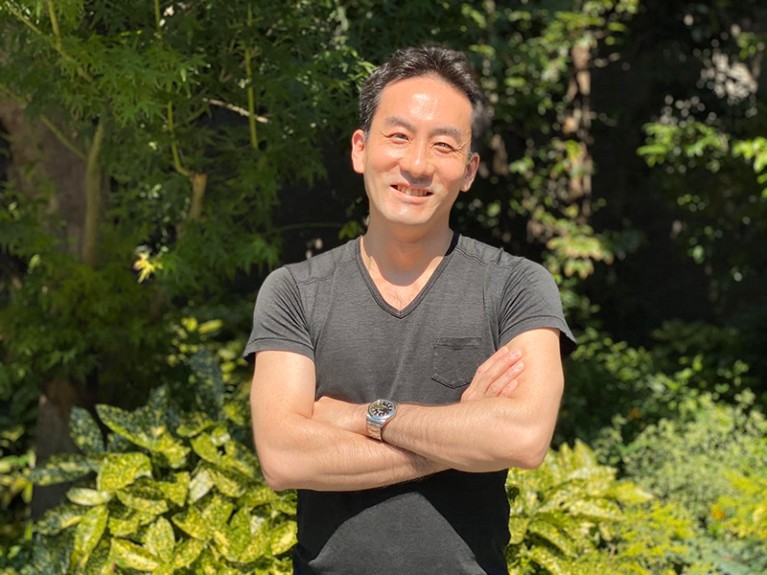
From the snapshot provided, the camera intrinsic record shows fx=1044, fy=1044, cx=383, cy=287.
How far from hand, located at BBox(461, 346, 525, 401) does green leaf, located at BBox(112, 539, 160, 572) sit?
1.92 metres

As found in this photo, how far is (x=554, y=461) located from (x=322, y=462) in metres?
2.34

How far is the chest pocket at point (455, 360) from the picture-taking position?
7.61 feet

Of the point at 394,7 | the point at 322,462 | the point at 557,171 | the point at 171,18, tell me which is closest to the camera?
the point at 322,462

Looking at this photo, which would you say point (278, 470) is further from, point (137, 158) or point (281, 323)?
point (137, 158)

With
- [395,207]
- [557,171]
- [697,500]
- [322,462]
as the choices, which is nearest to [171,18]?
[395,207]


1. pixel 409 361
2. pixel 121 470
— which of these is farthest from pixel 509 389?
pixel 121 470

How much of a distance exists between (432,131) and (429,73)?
5.7 inches

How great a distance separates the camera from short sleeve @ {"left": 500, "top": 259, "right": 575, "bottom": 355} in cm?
231

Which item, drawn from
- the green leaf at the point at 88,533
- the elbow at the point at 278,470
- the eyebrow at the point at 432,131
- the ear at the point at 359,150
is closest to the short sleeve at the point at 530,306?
the eyebrow at the point at 432,131

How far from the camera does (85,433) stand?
4.28 m

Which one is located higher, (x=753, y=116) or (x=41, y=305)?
(x=753, y=116)

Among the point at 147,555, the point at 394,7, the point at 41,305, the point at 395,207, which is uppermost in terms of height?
the point at 394,7

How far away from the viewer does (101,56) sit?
3.48 meters

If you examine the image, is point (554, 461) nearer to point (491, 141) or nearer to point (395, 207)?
point (395, 207)
